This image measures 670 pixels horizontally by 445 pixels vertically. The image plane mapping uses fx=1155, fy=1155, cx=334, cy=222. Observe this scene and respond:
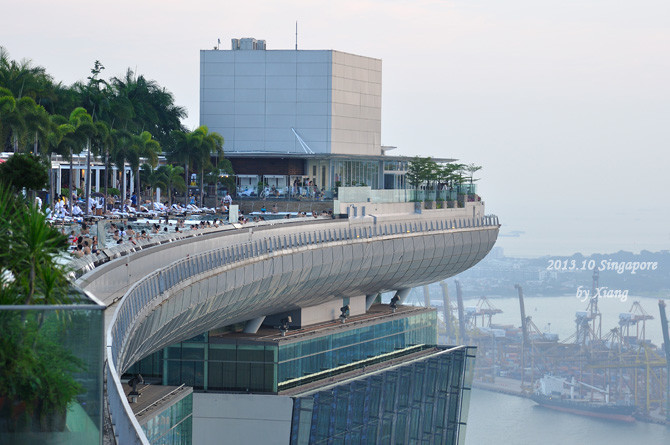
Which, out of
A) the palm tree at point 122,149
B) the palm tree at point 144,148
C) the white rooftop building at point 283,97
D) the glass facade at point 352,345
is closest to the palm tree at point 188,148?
the palm tree at point 144,148

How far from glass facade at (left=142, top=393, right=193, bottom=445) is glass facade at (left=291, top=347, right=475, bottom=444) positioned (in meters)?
9.60

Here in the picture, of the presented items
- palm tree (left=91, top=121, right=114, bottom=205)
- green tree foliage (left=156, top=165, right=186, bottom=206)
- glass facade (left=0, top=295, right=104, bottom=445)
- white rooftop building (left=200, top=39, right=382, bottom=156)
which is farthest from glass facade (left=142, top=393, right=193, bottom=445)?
white rooftop building (left=200, top=39, right=382, bottom=156)

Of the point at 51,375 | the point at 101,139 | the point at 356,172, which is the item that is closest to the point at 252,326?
the point at 101,139

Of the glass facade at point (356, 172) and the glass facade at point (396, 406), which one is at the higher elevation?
the glass facade at point (356, 172)

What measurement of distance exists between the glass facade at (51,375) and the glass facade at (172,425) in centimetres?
2653

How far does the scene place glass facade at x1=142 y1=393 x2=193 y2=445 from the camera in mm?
39562

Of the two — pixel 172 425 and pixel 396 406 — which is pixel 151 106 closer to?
pixel 396 406

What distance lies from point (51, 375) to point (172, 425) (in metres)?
32.1

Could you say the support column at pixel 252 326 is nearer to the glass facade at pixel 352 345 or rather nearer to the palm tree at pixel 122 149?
the glass facade at pixel 352 345

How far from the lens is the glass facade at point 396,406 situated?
2272 inches

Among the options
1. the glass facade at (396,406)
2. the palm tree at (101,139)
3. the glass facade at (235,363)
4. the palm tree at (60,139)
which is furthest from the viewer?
the palm tree at (101,139)

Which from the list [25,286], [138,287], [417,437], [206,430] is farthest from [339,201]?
[25,286]

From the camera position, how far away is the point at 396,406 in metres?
67.1

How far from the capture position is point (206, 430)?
2147 inches
